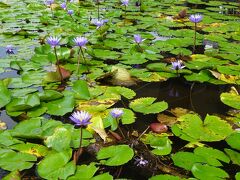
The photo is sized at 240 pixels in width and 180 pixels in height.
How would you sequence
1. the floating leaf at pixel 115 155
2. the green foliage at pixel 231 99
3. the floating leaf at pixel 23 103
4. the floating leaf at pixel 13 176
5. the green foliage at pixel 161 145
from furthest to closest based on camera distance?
the green foliage at pixel 231 99 → the floating leaf at pixel 23 103 → the green foliage at pixel 161 145 → the floating leaf at pixel 115 155 → the floating leaf at pixel 13 176

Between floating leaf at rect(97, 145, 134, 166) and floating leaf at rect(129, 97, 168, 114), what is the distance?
49 centimetres

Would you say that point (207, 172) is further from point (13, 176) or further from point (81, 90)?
point (81, 90)

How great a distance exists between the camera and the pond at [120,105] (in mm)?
1592

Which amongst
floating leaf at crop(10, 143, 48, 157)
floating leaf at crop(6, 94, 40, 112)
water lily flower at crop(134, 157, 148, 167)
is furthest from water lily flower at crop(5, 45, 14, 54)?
water lily flower at crop(134, 157, 148, 167)

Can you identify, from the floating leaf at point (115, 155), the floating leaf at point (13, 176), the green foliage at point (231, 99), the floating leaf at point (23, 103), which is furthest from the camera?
the green foliage at point (231, 99)

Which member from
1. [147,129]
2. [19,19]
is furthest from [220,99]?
[19,19]

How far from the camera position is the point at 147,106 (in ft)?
7.11

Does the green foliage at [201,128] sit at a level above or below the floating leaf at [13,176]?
above

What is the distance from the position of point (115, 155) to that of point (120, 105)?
2.12 feet

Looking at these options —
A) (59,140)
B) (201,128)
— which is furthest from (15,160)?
(201,128)

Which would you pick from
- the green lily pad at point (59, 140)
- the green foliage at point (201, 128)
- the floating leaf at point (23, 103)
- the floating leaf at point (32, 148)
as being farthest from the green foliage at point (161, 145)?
the floating leaf at point (23, 103)

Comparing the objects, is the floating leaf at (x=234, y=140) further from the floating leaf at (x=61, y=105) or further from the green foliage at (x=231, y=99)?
the floating leaf at (x=61, y=105)

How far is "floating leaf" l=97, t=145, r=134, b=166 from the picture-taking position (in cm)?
157

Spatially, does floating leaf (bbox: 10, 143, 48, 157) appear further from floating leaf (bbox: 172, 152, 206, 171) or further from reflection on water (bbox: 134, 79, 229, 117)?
reflection on water (bbox: 134, 79, 229, 117)
